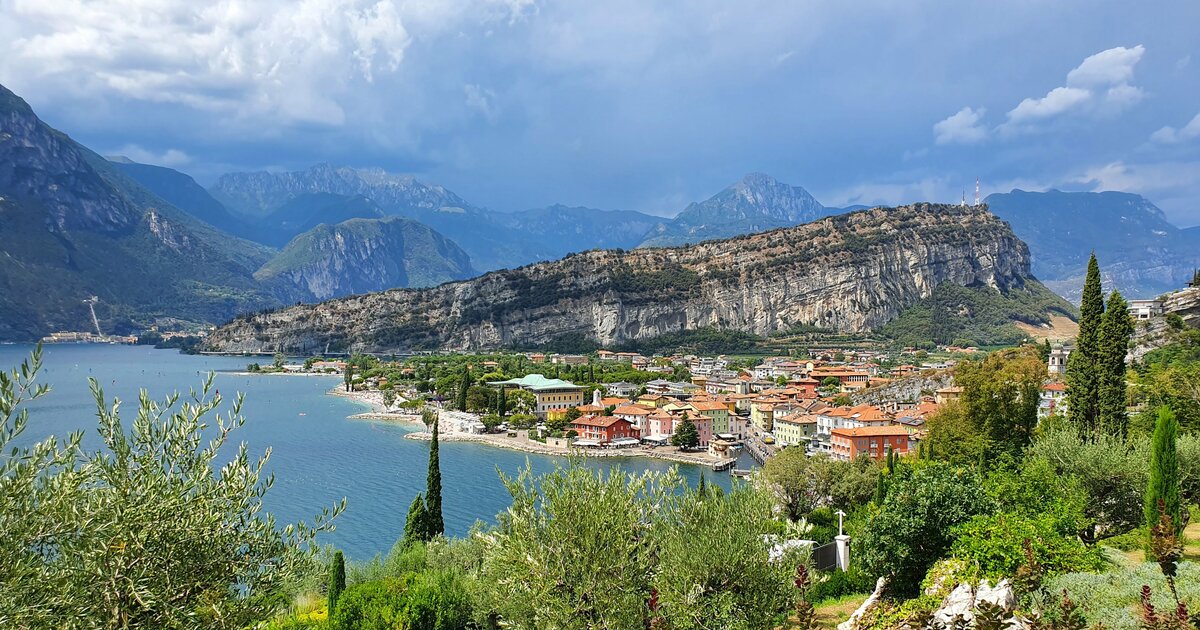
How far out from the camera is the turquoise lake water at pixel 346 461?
3005 cm

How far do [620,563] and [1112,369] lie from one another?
17202 millimetres

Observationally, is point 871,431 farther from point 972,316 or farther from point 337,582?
point 972,316

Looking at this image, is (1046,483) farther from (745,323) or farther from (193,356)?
(193,356)

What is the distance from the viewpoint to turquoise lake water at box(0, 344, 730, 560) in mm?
30047

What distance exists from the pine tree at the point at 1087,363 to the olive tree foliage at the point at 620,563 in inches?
578

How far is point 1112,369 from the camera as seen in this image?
18.4 m

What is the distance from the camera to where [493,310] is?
132750 mm

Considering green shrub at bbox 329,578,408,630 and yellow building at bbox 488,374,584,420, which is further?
yellow building at bbox 488,374,584,420

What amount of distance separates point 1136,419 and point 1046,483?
1216 centimetres

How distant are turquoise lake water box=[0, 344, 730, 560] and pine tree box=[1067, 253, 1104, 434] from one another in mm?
15529

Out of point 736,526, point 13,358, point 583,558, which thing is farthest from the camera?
point 13,358

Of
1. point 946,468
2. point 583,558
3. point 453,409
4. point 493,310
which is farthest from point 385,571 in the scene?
point 493,310

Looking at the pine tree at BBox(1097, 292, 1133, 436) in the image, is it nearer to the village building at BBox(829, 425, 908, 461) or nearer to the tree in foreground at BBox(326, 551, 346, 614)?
the tree in foreground at BBox(326, 551, 346, 614)

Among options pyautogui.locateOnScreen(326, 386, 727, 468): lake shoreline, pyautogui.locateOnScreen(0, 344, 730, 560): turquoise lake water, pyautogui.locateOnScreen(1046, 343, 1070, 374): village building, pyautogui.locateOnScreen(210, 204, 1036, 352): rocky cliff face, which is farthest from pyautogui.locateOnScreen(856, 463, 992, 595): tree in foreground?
pyautogui.locateOnScreen(210, 204, 1036, 352): rocky cliff face
